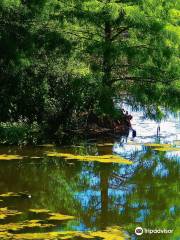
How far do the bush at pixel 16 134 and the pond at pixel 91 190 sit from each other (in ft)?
1.34

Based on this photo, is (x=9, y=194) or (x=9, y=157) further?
(x=9, y=157)

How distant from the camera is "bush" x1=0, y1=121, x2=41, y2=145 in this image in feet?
52.9

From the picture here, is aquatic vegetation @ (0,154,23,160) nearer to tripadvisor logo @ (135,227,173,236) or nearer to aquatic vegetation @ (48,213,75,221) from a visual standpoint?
aquatic vegetation @ (48,213,75,221)

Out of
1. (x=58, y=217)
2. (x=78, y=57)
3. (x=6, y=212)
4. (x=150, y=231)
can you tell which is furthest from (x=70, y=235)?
(x=78, y=57)

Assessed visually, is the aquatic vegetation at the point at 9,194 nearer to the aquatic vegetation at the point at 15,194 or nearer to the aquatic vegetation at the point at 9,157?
the aquatic vegetation at the point at 15,194

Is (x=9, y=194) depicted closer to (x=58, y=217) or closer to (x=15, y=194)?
(x=15, y=194)

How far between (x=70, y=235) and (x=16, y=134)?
7.87 meters

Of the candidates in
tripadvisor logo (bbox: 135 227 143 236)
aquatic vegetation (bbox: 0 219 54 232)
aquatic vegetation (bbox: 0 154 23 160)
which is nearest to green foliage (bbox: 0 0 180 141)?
aquatic vegetation (bbox: 0 154 23 160)

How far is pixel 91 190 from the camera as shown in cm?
1195

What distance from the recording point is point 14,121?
1739cm

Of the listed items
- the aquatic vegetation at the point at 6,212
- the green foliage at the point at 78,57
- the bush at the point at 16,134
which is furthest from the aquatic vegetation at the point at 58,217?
the green foliage at the point at 78,57

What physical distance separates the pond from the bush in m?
0.41

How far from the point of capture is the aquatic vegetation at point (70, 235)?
841cm

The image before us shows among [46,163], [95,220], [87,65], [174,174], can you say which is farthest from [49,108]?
[95,220]
